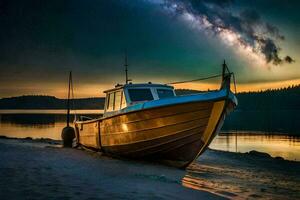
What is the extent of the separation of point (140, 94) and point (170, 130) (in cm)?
323

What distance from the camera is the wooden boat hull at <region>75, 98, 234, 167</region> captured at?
12.3m

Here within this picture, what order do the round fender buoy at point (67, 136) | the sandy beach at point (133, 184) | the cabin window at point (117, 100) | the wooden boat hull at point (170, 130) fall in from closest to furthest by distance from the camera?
1. the sandy beach at point (133, 184)
2. the wooden boat hull at point (170, 130)
3. the cabin window at point (117, 100)
4. the round fender buoy at point (67, 136)

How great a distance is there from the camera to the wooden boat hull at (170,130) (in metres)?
12.3

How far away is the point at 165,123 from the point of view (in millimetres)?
12781

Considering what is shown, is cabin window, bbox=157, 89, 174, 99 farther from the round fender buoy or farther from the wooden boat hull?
the round fender buoy

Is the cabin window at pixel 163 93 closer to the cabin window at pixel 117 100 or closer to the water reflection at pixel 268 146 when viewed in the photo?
the cabin window at pixel 117 100

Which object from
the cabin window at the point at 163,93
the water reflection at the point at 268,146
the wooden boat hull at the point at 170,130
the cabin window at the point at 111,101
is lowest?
the water reflection at the point at 268,146

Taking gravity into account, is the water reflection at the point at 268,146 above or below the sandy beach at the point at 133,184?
below

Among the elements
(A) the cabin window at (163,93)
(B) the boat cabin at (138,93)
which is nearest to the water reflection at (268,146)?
(A) the cabin window at (163,93)

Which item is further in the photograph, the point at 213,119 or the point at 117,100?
the point at 117,100

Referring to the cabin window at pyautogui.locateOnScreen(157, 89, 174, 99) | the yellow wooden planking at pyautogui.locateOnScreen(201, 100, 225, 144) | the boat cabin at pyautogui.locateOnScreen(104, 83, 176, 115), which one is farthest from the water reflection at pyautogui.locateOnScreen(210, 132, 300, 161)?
the yellow wooden planking at pyautogui.locateOnScreen(201, 100, 225, 144)

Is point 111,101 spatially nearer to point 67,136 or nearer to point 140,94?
point 140,94

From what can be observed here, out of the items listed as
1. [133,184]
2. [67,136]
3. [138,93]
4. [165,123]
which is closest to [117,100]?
[138,93]

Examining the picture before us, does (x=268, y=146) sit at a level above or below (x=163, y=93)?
below
